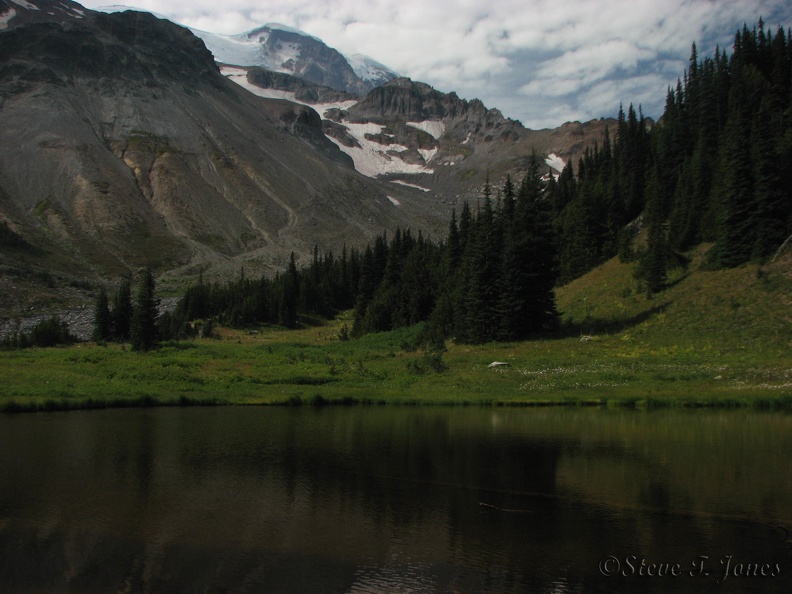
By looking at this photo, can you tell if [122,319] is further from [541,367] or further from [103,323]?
[541,367]

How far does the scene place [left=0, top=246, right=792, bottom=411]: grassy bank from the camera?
36.5 metres

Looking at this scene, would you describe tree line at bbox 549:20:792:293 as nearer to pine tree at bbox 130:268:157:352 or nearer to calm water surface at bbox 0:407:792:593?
calm water surface at bbox 0:407:792:593

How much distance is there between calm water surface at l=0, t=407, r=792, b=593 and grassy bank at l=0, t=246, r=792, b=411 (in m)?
9.18

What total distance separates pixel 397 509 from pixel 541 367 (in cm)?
3153

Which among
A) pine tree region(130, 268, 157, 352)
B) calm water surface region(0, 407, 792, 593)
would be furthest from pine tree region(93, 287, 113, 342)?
calm water surface region(0, 407, 792, 593)

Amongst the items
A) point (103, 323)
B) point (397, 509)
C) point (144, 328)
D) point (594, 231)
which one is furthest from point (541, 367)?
point (103, 323)

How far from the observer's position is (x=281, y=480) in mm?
18641

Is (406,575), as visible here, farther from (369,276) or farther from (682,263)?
(369,276)

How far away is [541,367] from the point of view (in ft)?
149

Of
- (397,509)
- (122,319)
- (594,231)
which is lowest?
(397,509)

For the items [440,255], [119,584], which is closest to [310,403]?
[119,584]

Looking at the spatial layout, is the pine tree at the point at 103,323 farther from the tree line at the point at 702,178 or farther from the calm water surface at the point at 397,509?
the tree line at the point at 702,178

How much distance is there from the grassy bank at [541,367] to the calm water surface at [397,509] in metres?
9.18

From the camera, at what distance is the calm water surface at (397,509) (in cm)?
1181
